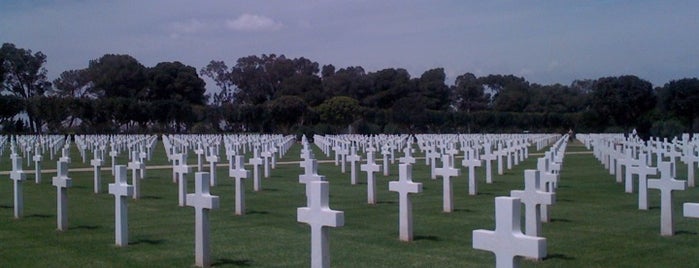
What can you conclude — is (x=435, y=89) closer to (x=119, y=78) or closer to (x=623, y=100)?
(x=623, y=100)

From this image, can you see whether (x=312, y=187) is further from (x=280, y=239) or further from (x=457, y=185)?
(x=457, y=185)

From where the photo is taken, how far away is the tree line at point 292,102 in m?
72.4

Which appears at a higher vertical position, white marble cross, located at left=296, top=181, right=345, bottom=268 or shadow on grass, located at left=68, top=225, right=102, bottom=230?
white marble cross, located at left=296, top=181, right=345, bottom=268

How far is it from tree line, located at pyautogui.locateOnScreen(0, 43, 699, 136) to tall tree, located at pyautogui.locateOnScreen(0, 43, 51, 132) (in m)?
0.10

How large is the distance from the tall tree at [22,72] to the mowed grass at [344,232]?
69.3 metres

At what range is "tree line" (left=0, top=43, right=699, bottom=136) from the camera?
7238 centimetres

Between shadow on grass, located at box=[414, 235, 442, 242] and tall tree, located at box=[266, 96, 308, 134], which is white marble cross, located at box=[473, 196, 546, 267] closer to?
shadow on grass, located at box=[414, 235, 442, 242]

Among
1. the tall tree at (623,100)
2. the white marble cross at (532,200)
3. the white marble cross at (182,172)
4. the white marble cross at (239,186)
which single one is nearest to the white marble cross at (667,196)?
the white marble cross at (532,200)

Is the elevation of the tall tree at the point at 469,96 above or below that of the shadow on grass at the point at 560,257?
above

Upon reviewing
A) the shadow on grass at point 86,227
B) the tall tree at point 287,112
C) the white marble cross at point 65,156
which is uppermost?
the tall tree at point 287,112

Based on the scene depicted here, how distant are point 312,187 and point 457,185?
40.6 ft

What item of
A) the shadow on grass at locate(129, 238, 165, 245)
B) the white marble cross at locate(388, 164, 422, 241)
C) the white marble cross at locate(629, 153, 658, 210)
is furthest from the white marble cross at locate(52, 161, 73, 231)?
the white marble cross at locate(629, 153, 658, 210)

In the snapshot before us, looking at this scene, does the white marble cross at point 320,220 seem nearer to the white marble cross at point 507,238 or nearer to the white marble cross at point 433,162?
the white marble cross at point 507,238

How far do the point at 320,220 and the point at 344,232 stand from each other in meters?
4.08
